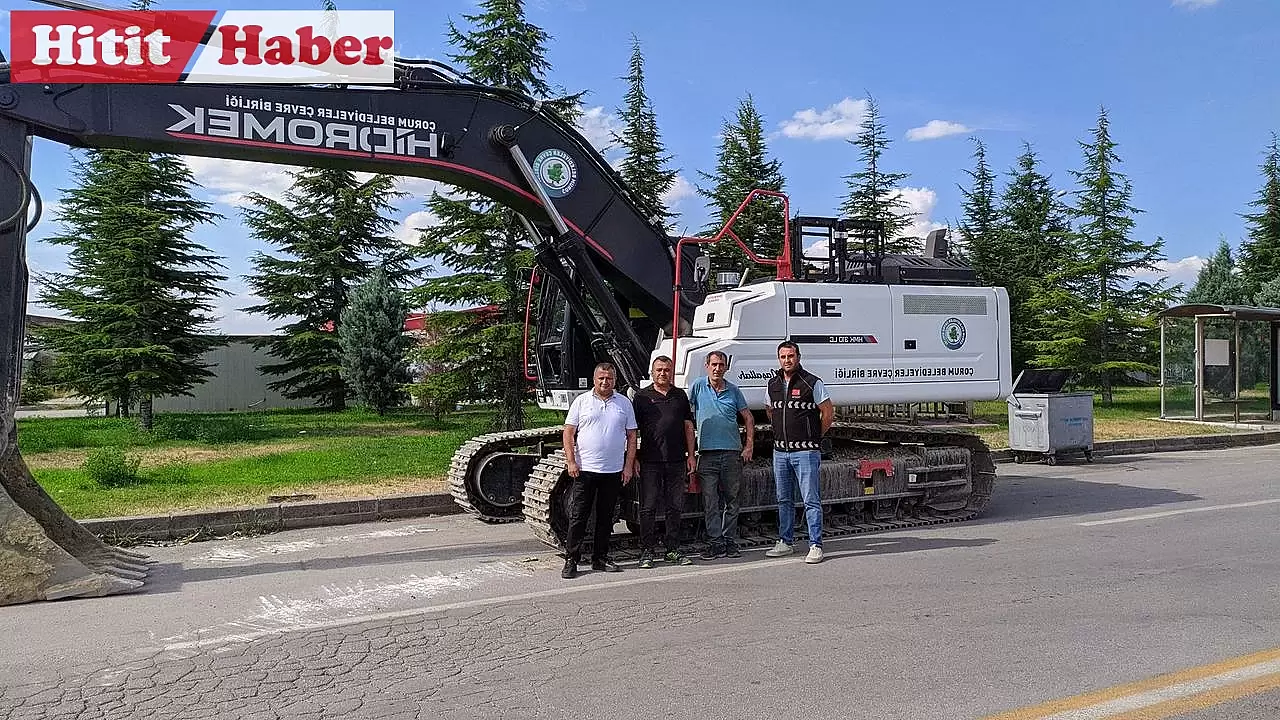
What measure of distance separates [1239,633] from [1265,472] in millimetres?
9337

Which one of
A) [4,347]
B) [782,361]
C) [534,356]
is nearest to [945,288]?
[782,361]

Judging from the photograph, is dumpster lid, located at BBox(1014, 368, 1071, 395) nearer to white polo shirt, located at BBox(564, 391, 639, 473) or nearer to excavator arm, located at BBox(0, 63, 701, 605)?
excavator arm, located at BBox(0, 63, 701, 605)

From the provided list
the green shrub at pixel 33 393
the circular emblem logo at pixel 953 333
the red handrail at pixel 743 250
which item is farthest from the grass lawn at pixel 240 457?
the green shrub at pixel 33 393

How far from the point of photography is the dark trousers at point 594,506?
7.28 m

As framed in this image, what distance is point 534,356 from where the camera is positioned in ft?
32.2

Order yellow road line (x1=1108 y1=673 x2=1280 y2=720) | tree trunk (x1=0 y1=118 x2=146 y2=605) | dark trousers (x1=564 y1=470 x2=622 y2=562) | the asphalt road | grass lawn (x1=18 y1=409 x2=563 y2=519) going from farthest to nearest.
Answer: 1. grass lawn (x1=18 y1=409 x2=563 y2=519)
2. dark trousers (x1=564 y1=470 x2=622 y2=562)
3. tree trunk (x1=0 y1=118 x2=146 y2=605)
4. the asphalt road
5. yellow road line (x1=1108 y1=673 x2=1280 y2=720)

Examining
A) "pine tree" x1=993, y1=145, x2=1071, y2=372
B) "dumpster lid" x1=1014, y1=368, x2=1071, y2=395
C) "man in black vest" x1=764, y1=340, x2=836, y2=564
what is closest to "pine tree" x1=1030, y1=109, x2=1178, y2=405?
"pine tree" x1=993, y1=145, x2=1071, y2=372

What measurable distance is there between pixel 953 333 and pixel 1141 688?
17.9ft

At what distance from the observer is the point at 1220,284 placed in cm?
3531

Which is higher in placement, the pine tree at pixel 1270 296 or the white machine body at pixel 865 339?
the pine tree at pixel 1270 296

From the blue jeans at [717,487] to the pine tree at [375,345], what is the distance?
18.0 metres

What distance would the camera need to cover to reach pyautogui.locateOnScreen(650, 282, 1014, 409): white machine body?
28.4 feet

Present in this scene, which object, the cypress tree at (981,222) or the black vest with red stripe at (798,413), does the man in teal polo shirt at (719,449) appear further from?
the cypress tree at (981,222)

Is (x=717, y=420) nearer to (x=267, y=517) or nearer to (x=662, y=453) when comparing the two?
(x=662, y=453)
